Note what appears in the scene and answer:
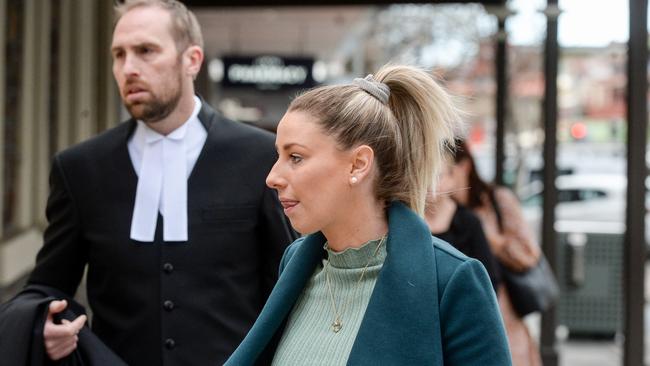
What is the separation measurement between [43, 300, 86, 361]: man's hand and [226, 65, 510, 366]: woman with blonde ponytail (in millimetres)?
688

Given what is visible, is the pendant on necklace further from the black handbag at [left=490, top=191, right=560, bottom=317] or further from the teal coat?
the black handbag at [left=490, top=191, right=560, bottom=317]

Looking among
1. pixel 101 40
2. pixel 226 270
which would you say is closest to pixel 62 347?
pixel 226 270

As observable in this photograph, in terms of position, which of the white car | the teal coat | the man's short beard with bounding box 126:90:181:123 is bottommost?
the white car

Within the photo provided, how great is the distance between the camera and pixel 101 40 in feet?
31.8

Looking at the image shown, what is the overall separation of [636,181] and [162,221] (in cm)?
360

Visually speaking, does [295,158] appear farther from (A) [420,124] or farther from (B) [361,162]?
(A) [420,124]

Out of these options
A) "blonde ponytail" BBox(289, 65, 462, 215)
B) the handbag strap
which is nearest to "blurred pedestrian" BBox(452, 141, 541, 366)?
the handbag strap

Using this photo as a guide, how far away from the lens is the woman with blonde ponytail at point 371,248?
2.14 metres

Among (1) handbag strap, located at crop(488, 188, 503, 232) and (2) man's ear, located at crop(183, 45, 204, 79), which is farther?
(1) handbag strap, located at crop(488, 188, 503, 232)

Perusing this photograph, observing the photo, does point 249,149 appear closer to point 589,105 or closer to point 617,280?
point 617,280

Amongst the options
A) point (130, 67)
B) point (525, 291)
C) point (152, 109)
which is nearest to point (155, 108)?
point (152, 109)

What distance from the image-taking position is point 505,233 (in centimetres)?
595

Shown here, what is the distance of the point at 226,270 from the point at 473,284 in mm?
1196

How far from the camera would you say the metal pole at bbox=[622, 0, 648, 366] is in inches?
238
